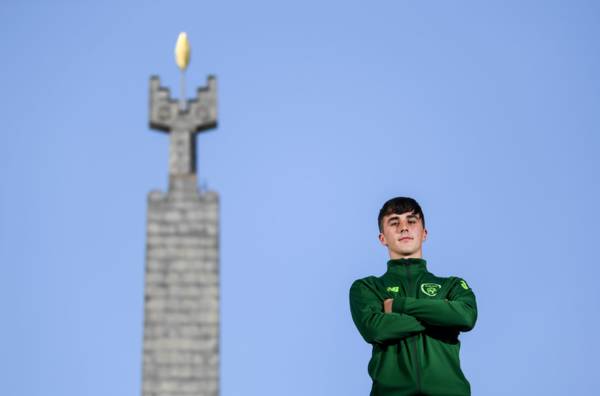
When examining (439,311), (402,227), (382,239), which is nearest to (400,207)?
(402,227)

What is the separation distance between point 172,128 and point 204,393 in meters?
3.93

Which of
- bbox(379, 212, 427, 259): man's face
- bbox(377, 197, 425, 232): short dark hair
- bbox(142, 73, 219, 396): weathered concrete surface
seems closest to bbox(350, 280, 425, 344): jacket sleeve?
bbox(379, 212, 427, 259): man's face

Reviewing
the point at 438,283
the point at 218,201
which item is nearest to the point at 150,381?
the point at 218,201

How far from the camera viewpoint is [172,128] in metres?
12.5

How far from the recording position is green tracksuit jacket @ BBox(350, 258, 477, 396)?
22.9 ft

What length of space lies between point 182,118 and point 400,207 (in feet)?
17.4

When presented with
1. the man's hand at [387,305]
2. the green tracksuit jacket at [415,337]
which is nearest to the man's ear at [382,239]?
the green tracksuit jacket at [415,337]

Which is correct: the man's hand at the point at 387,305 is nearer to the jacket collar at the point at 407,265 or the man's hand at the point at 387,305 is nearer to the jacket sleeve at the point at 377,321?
the jacket sleeve at the point at 377,321

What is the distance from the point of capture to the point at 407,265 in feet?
26.0

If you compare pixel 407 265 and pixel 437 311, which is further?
pixel 407 265

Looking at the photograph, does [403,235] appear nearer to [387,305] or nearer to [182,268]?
[387,305]

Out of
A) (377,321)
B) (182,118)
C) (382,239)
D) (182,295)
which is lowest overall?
(377,321)

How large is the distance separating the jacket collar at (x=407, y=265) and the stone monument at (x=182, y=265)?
11.6 feet

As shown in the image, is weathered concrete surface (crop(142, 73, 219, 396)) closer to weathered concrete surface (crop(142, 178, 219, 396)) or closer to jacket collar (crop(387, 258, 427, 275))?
weathered concrete surface (crop(142, 178, 219, 396))
